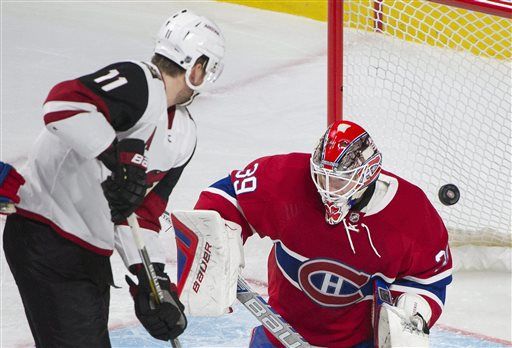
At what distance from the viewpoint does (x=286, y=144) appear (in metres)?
4.92

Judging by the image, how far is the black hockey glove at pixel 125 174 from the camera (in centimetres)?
247

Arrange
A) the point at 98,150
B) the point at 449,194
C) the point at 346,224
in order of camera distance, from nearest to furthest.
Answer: the point at 98,150 < the point at 346,224 < the point at 449,194

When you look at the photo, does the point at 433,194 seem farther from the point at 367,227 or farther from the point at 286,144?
the point at 367,227

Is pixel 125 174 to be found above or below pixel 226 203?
above

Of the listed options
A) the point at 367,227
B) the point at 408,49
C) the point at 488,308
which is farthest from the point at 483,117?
the point at 367,227

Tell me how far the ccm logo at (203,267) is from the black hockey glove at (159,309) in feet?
0.20

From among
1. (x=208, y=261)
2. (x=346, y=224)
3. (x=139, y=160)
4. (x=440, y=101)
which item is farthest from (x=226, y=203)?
(x=440, y=101)

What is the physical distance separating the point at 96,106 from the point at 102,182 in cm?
17

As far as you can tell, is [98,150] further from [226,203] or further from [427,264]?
[427,264]

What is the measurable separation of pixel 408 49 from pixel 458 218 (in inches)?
27.0

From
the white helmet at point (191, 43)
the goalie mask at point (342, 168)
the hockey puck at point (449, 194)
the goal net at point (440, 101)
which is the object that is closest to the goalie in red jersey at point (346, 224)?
the goalie mask at point (342, 168)

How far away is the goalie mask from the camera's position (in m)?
2.75

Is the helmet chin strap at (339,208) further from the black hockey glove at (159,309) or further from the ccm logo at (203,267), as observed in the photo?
the black hockey glove at (159,309)

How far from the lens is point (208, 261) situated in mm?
2746
